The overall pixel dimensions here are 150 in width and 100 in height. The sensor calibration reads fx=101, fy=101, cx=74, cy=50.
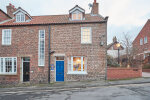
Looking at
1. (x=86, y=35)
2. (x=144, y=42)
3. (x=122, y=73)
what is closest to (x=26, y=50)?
(x=86, y=35)

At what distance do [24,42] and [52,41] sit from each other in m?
3.45

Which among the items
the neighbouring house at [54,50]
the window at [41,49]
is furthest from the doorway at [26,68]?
the window at [41,49]

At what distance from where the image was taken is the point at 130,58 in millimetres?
17141

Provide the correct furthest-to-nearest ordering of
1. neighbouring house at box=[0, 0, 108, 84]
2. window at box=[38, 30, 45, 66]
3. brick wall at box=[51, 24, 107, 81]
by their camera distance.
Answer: window at box=[38, 30, 45, 66]
neighbouring house at box=[0, 0, 108, 84]
brick wall at box=[51, 24, 107, 81]

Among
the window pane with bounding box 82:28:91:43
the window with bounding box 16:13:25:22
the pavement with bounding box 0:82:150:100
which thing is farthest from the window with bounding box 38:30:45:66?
the window pane with bounding box 82:28:91:43

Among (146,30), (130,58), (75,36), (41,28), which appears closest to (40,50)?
(41,28)

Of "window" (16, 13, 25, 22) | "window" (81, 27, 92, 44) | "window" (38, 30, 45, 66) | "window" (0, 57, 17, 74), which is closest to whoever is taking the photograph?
"window" (81, 27, 92, 44)

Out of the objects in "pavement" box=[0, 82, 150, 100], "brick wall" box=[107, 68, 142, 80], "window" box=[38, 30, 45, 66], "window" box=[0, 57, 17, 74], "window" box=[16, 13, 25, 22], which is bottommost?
"pavement" box=[0, 82, 150, 100]

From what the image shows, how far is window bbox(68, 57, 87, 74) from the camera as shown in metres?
11.6

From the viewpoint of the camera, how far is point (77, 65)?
11.8 m

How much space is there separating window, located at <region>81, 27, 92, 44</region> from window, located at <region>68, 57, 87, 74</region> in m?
2.10

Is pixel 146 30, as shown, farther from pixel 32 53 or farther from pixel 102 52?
pixel 32 53

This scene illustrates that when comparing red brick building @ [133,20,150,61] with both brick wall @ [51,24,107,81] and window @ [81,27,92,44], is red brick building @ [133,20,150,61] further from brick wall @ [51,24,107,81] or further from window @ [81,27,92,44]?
window @ [81,27,92,44]

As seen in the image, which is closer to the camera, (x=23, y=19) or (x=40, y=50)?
(x=40, y=50)
